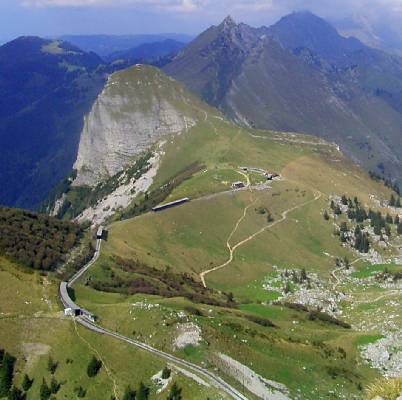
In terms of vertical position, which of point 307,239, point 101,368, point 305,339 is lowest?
point 307,239

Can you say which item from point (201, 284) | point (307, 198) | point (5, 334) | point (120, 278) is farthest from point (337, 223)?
point (5, 334)

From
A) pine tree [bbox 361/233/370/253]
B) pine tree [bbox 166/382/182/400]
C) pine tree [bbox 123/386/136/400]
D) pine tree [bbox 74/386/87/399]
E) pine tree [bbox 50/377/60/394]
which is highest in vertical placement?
pine tree [bbox 166/382/182/400]

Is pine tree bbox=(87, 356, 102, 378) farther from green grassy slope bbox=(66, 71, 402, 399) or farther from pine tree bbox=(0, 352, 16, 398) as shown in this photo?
pine tree bbox=(0, 352, 16, 398)

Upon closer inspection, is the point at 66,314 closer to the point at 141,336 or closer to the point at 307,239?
the point at 141,336

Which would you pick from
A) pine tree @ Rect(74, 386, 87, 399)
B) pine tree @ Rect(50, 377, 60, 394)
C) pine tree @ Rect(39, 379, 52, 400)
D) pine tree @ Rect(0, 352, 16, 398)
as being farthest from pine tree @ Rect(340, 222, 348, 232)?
pine tree @ Rect(39, 379, 52, 400)

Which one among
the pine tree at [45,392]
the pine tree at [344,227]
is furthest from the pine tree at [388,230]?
the pine tree at [45,392]

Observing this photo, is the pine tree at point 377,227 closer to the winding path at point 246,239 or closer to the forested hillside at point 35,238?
the winding path at point 246,239

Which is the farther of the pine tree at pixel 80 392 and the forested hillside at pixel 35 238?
the forested hillside at pixel 35 238

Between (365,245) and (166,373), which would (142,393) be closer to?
(166,373)

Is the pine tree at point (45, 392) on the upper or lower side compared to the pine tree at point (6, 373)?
upper
